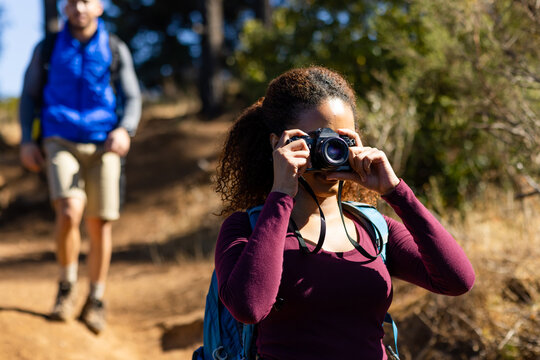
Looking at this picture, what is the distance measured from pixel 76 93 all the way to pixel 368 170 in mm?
2580

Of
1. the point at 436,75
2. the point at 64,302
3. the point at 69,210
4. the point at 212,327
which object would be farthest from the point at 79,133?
the point at 436,75

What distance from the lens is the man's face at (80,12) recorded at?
4.00 meters

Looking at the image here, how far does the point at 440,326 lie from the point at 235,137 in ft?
7.06

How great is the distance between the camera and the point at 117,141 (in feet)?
13.3

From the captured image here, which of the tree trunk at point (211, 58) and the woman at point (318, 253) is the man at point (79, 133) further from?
the tree trunk at point (211, 58)

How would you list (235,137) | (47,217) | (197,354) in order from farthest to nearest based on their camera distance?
(47,217)
(235,137)
(197,354)

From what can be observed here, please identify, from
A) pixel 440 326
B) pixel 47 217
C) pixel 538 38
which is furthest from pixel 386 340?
pixel 47 217

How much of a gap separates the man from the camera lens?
2.34 meters

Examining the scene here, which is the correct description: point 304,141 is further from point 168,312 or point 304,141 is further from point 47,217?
point 47,217

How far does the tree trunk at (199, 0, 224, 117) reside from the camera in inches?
440

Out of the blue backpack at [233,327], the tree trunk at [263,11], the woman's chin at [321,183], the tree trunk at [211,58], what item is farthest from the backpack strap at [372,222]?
the tree trunk at [211,58]

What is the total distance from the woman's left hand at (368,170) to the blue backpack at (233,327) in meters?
0.16

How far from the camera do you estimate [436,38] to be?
17.9 feet

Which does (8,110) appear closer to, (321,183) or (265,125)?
(265,125)
